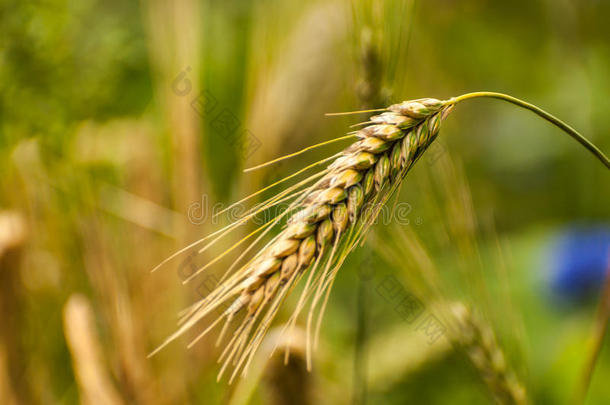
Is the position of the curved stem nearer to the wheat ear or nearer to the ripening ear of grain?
the ripening ear of grain

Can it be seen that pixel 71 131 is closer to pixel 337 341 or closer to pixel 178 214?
pixel 178 214

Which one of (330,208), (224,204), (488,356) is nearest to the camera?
(330,208)

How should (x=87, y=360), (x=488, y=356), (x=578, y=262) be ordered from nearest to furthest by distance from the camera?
(x=488, y=356)
(x=87, y=360)
(x=578, y=262)

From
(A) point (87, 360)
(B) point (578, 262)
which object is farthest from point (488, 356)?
(B) point (578, 262)

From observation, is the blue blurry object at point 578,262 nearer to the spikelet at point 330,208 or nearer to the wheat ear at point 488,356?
the wheat ear at point 488,356

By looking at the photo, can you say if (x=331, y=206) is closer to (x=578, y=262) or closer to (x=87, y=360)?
(x=87, y=360)

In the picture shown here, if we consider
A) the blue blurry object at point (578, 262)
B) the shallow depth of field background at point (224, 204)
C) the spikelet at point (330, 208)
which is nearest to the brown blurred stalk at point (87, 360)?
the shallow depth of field background at point (224, 204)

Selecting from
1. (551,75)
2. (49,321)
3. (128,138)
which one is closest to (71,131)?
(128,138)
